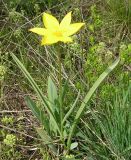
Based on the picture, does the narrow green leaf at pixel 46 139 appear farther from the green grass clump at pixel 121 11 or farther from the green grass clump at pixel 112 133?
the green grass clump at pixel 121 11

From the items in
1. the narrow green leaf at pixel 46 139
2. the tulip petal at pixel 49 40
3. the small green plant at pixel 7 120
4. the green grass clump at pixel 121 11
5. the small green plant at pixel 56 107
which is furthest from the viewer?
the green grass clump at pixel 121 11

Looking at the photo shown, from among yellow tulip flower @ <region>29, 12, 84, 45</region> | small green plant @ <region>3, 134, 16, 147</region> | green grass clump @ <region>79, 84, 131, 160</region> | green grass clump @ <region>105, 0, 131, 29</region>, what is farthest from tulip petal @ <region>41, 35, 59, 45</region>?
green grass clump @ <region>105, 0, 131, 29</region>

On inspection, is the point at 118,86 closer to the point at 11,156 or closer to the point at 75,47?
the point at 75,47

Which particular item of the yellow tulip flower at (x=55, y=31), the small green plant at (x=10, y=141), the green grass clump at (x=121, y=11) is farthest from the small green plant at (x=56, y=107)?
the green grass clump at (x=121, y=11)

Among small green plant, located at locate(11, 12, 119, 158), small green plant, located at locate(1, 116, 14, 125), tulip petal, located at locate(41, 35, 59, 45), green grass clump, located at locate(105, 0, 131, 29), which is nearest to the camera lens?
tulip petal, located at locate(41, 35, 59, 45)

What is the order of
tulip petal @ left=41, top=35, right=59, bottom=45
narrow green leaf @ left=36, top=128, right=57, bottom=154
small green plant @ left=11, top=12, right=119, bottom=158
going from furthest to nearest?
1. narrow green leaf @ left=36, top=128, right=57, bottom=154
2. small green plant @ left=11, top=12, right=119, bottom=158
3. tulip petal @ left=41, top=35, right=59, bottom=45

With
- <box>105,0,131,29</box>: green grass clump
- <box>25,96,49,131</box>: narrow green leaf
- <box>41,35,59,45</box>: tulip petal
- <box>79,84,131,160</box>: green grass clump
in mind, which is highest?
<box>41,35,59,45</box>: tulip petal

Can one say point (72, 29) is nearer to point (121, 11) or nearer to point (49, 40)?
point (49, 40)

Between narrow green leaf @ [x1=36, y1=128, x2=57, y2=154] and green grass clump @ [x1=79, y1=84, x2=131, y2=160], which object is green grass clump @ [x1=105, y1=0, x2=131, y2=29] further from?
narrow green leaf @ [x1=36, y1=128, x2=57, y2=154]
